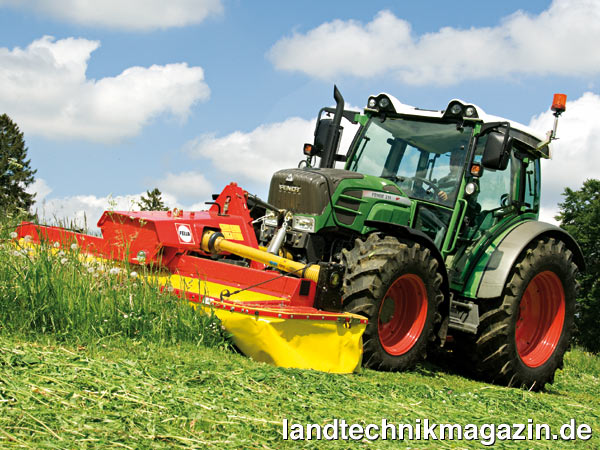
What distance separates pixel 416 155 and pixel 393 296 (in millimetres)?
1960

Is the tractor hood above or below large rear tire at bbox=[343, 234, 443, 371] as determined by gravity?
above

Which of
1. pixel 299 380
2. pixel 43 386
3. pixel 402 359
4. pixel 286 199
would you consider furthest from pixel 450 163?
pixel 43 386

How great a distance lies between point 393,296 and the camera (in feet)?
20.2

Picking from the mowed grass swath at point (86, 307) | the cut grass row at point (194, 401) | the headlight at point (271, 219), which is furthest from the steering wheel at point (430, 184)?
the mowed grass swath at point (86, 307)

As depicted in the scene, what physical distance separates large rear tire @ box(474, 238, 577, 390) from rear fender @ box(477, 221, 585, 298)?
13 centimetres

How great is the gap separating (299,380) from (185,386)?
88cm

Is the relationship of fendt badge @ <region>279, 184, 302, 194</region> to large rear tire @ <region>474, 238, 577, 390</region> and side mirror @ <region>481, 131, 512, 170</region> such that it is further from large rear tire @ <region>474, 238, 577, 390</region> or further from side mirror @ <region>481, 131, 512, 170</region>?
large rear tire @ <region>474, 238, 577, 390</region>

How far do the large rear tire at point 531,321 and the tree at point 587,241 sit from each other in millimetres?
25391

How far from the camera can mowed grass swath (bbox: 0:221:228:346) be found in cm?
511

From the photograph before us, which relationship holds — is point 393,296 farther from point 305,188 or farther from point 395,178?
point 395,178

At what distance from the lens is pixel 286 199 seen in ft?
22.0

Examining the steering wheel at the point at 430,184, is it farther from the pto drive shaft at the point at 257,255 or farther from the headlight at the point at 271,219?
the pto drive shaft at the point at 257,255

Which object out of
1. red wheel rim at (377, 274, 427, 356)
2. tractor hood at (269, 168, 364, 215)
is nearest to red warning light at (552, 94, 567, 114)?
tractor hood at (269, 168, 364, 215)

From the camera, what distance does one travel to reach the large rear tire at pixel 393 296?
222 inches
